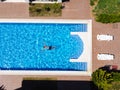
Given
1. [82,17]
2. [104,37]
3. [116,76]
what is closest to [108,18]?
[104,37]

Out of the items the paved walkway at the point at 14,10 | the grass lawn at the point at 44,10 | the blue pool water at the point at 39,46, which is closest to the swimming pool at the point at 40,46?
the blue pool water at the point at 39,46

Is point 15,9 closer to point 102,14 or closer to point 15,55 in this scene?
point 15,55

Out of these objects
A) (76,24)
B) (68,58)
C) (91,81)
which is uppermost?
(76,24)

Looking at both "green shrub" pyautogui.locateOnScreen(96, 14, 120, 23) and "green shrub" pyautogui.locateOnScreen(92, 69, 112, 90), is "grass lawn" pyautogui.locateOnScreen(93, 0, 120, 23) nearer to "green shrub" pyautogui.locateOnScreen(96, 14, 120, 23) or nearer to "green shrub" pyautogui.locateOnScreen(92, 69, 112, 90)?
"green shrub" pyautogui.locateOnScreen(96, 14, 120, 23)

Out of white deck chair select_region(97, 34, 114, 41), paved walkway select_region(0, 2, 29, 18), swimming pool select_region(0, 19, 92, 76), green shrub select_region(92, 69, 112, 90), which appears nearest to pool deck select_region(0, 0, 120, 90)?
paved walkway select_region(0, 2, 29, 18)

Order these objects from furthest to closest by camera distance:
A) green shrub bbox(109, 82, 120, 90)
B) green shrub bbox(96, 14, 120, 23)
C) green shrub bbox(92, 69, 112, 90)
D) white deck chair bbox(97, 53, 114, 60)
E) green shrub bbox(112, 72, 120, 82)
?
white deck chair bbox(97, 53, 114, 60)
green shrub bbox(96, 14, 120, 23)
green shrub bbox(109, 82, 120, 90)
green shrub bbox(112, 72, 120, 82)
green shrub bbox(92, 69, 112, 90)

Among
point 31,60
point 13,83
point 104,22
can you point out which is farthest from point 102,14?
point 13,83

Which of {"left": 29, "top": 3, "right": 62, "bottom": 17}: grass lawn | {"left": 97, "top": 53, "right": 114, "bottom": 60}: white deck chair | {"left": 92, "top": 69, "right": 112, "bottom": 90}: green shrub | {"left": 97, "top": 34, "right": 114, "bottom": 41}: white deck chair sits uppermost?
{"left": 29, "top": 3, "right": 62, "bottom": 17}: grass lawn
